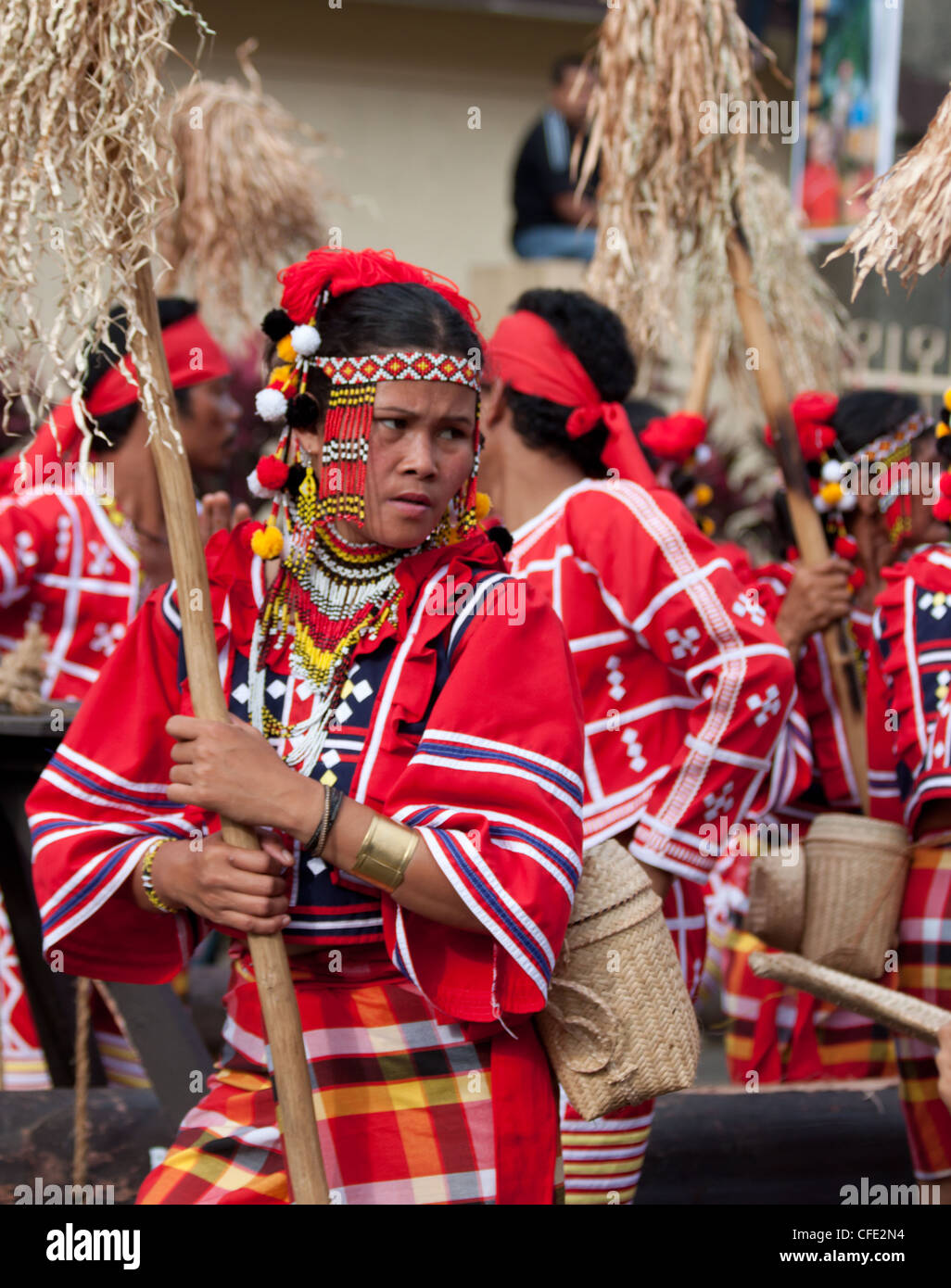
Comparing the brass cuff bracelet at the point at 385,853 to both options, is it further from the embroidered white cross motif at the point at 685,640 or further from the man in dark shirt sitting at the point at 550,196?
the man in dark shirt sitting at the point at 550,196

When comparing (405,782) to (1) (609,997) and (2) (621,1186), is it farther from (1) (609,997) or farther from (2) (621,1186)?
(2) (621,1186)

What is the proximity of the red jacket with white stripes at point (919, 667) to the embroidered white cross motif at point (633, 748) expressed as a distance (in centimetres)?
64

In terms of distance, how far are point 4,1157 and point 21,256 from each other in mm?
2410

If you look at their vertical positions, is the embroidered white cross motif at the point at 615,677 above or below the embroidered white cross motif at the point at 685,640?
below

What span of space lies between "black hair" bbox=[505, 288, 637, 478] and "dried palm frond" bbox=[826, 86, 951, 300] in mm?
1038

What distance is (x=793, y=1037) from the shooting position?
439 cm

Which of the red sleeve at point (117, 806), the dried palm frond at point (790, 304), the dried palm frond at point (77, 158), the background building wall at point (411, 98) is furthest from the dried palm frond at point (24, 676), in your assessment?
the background building wall at point (411, 98)

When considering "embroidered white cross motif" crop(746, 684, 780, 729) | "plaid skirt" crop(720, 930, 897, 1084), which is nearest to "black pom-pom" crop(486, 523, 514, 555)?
"embroidered white cross motif" crop(746, 684, 780, 729)

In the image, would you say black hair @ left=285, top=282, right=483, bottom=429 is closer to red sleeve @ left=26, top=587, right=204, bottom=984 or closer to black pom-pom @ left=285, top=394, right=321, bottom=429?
black pom-pom @ left=285, top=394, right=321, bottom=429

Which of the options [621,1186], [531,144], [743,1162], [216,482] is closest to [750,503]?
[531,144]

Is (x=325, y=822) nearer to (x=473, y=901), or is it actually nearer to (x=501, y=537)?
(x=473, y=901)

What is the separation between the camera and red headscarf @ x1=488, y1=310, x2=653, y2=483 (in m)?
3.48

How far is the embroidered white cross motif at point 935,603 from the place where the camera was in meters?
3.39

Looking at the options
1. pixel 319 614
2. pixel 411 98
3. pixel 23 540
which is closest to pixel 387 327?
pixel 319 614
